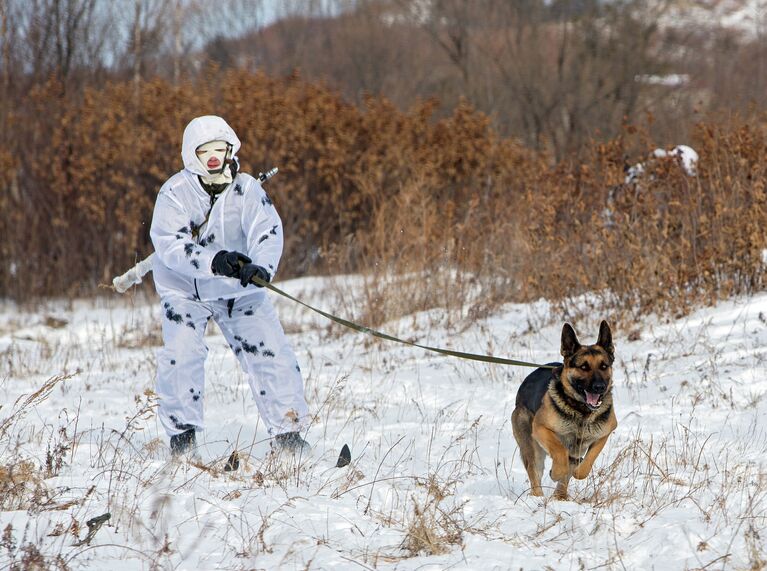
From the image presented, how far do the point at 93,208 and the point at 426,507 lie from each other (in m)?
11.0

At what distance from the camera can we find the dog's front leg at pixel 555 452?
4293mm

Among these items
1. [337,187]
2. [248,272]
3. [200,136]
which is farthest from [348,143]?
[248,272]

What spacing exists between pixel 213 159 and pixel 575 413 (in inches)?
87.7

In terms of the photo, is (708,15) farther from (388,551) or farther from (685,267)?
(388,551)

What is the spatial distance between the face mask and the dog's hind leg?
6.54ft

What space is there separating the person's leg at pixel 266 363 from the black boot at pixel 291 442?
23 millimetres

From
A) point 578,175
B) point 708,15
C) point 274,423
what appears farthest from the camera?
point 708,15

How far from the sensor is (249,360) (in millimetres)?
4945

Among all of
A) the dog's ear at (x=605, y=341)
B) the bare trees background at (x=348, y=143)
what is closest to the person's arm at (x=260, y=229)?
the dog's ear at (x=605, y=341)

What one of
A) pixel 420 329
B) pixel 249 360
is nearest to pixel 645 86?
pixel 420 329

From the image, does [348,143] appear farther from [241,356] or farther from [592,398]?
[592,398]

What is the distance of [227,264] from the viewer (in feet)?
14.4

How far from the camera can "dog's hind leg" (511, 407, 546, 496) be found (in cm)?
447

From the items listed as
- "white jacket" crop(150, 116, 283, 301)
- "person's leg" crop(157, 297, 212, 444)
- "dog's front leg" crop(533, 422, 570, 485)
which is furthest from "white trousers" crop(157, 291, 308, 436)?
"dog's front leg" crop(533, 422, 570, 485)
